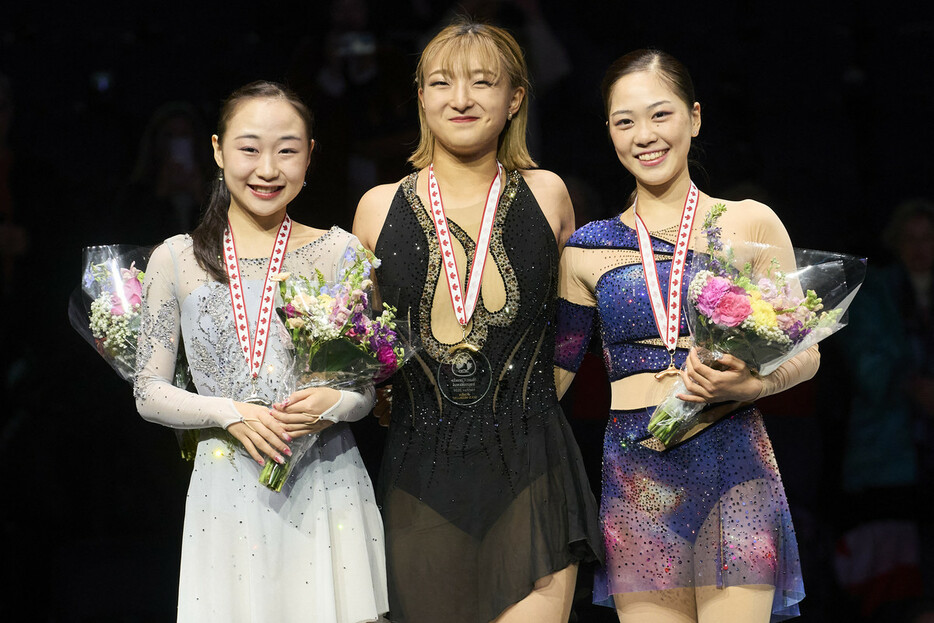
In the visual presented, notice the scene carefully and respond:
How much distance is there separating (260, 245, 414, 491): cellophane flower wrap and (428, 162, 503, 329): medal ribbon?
0.66 feet

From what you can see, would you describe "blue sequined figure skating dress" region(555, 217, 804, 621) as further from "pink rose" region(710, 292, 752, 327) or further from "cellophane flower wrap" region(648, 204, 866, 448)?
"pink rose" region(710, 292, 752, 327)

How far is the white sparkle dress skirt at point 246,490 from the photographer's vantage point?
2529mm

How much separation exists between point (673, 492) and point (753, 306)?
511 millimetres

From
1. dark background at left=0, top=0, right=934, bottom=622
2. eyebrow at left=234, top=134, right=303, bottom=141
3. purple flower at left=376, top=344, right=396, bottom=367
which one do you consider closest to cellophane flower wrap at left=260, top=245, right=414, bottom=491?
purple flower at left=376, top=344, right=396, bottom=367

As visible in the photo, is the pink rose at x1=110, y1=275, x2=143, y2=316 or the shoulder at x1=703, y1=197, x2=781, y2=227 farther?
the pink rose at x1=110, y1=275, x2=143, y2=316

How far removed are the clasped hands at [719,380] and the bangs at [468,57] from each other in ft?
2.87

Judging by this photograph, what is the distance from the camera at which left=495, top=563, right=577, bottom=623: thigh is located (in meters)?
2.63

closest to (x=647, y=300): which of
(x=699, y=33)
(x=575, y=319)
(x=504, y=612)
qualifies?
(x=575, y=319)

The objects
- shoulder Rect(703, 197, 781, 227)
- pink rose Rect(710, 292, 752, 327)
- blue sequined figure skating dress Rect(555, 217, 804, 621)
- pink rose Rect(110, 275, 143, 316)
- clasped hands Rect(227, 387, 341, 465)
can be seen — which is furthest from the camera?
pink rose Rect(110, 275, 143, 316)

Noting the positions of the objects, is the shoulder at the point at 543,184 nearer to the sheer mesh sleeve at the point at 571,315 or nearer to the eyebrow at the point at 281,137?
the sheer mesh sleeve at the point at 571,315

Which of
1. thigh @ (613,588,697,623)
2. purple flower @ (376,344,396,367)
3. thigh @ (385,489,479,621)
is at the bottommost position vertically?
thigh @ (613,588,697,623)

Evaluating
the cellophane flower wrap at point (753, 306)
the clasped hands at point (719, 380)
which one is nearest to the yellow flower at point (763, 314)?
the cellophane flower wrap at point (753, 306)

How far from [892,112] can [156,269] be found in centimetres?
281

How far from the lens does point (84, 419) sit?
156 inches
